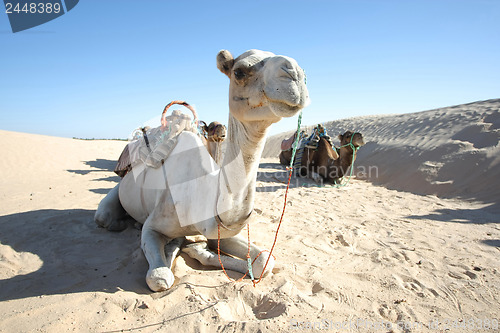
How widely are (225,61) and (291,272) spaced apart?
1.98 meters

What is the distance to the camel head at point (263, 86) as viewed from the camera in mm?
1497

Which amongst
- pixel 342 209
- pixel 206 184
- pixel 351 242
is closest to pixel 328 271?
pixel 351 242

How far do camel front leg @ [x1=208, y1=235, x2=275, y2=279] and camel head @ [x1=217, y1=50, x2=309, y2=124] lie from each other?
1413 mm

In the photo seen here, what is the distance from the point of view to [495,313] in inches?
86.7

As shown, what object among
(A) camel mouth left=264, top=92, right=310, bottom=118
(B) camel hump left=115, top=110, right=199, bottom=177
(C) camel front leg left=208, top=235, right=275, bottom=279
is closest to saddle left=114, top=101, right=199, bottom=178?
(B) camel hump left=115, top=110, right=199, bottom=177

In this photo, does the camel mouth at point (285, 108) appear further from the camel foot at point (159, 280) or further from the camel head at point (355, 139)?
the camel head at point (355, 139)

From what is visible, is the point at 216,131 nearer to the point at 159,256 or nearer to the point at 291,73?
the point at 159,256

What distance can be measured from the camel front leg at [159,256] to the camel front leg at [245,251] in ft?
1.40

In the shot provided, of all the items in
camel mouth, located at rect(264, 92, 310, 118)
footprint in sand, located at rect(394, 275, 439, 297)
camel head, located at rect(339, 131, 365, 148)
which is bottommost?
footprint in sand, located at rect(394, 275, 439, 297)

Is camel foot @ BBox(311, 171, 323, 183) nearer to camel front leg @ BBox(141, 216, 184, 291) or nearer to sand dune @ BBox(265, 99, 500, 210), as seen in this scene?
sand dune @ BBox(265, 99, 500, 210)

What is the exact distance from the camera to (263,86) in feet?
5.31

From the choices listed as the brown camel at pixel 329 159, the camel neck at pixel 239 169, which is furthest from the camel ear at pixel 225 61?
the brown camel at pixel 329 159

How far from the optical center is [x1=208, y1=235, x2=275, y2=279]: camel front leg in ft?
8.52

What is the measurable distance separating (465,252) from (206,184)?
10.4 feet
